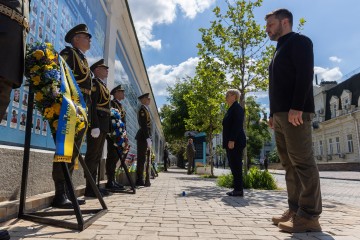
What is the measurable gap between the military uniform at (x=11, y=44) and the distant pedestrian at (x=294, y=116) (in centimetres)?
254

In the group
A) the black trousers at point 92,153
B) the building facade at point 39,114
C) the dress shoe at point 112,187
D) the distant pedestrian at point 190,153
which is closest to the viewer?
the building facade at point 39,114

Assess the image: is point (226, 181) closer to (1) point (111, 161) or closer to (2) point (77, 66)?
(1) point (111, 161)

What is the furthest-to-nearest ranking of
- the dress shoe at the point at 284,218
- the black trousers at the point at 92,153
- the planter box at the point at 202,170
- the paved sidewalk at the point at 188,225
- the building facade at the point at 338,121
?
the building facade at the point at 338,121 → the planter box at the point at 202,170 → the black trousers at the point at 92,153 → the dress shoe at the point at 284,218 → the paved sidewalk at the point at 188,225

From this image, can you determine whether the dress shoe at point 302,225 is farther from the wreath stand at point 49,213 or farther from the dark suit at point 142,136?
the dark suit at point 142,136

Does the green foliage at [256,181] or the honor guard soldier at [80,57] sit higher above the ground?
the honor guard soldier at [80,57]

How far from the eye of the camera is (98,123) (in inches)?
198

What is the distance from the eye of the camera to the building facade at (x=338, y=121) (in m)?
34.8

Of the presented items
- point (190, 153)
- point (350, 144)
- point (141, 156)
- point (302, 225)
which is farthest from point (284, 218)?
point (350, 144)

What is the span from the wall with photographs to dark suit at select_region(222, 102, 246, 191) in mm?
3290

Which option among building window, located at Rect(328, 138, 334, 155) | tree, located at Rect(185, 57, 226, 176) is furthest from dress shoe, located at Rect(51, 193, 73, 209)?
building window, located at Rect(328, 138, 334, 155)

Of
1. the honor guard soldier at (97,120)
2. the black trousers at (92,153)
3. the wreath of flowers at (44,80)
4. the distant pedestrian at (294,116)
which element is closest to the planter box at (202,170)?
the honor guard soldier at (97,120)

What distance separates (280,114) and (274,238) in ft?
4.30

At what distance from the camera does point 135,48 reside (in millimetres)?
14125

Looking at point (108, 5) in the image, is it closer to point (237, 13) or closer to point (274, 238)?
point (237, 13)
